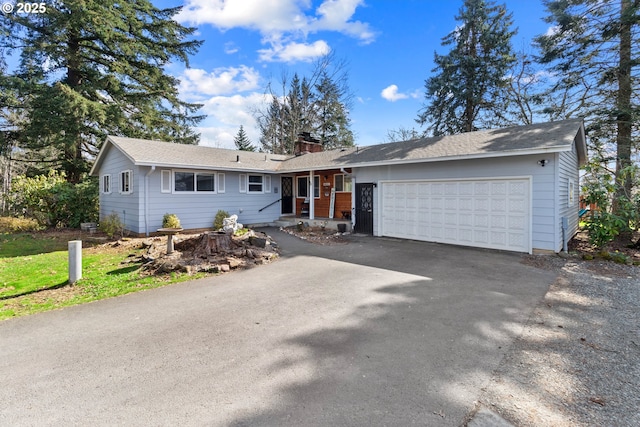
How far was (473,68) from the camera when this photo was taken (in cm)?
1919

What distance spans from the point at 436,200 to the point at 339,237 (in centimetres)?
370

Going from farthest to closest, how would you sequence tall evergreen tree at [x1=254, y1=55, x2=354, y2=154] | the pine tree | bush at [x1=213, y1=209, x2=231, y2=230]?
the pine tree, tall evergreen tree at [x1=254, y1=55, x2=354, y2=154], bush at [x1=213, y1=209, x2=231, y2=230]

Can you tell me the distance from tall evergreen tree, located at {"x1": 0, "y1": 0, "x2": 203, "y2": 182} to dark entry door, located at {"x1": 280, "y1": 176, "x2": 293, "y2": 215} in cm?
987

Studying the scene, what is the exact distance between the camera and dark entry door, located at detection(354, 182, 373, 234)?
11.9m

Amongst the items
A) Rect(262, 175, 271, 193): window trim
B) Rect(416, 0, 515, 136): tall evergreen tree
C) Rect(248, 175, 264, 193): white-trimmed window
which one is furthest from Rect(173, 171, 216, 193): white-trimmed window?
Rect(416, 0, 515, 136): tall evergreen tree

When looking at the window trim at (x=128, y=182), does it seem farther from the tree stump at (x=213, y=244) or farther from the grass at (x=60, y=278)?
the tree stump at (x=213, y=244)

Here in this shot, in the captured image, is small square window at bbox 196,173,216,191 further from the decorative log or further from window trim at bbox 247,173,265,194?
the decorative log

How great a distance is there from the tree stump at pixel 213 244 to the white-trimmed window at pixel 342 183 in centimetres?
704

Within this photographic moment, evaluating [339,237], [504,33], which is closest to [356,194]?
[339,237]

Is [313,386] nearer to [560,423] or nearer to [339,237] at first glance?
[560,423]

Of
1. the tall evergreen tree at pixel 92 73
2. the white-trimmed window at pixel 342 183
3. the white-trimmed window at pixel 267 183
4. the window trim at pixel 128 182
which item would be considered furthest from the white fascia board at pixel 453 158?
the tall evergreen tree at pixel 92 73

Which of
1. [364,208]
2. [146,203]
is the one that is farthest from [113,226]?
[364,208]

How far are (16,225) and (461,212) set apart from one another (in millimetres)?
17239

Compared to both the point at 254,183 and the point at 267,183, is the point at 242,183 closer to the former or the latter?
the point at 254,183
